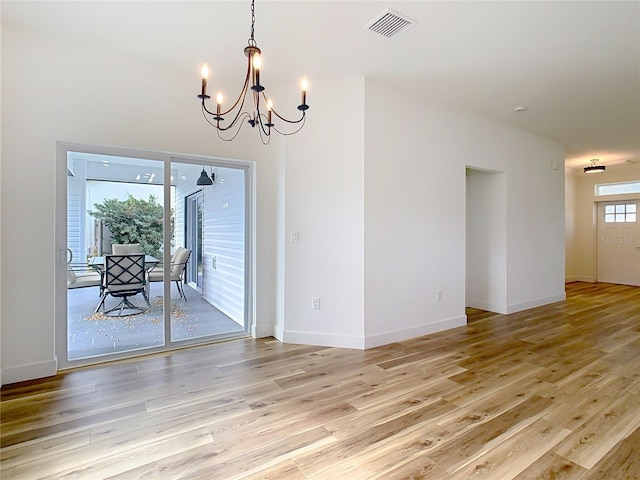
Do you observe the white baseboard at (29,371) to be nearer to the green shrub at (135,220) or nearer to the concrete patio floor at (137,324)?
the concrete patio floor at (137,324)

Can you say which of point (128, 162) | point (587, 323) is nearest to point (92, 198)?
point (128, 162)

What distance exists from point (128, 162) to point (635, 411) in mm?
4829

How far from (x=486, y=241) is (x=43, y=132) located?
5.84 m

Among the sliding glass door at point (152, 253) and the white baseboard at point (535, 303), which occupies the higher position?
the sliding glass door at point (152, 253)

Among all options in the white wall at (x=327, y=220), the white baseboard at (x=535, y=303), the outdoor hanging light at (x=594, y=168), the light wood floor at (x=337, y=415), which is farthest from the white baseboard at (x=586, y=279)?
the white wall at (x=327, y=220)

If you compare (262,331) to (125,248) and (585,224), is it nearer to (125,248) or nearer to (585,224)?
(125,248)

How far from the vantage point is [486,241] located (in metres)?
5.38

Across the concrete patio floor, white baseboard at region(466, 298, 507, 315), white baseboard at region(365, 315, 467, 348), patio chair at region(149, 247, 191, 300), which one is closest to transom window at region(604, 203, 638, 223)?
white baseboard at region(466, 298, 507, 315)

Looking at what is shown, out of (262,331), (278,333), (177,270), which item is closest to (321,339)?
(278,333)

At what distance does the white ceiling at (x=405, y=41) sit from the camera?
2.51 metres

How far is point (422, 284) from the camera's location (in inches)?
163

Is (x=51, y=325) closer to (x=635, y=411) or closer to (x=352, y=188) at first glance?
(x=352, y=188)

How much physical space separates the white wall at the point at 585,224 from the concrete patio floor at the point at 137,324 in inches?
352

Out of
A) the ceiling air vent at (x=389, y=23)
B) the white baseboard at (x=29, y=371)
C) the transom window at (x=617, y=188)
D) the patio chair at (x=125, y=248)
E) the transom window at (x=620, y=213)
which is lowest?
the white baseboard at (x=29, y=371)
